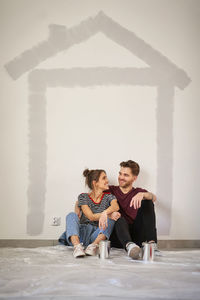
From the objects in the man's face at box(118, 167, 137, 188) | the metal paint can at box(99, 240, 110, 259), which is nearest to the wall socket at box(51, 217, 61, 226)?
the man's face at box(118, 167, 137, 188)

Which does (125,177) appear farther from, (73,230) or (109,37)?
(109,37)

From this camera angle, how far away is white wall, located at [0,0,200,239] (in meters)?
2.85

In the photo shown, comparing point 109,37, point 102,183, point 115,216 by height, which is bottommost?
point 115,216

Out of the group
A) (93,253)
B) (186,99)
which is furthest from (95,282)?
(186,99)

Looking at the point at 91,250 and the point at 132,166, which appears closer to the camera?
the point at 91,250

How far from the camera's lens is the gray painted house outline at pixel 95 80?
2859mm

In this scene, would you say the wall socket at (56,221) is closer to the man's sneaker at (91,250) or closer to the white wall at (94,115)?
the white wall at (94,115)

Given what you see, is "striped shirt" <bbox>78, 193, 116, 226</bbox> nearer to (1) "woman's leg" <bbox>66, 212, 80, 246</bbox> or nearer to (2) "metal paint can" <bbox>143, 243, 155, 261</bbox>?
(1) "woman's leg" <bbox>66, 212, 80, 246</bbox>

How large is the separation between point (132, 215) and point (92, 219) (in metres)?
0.33

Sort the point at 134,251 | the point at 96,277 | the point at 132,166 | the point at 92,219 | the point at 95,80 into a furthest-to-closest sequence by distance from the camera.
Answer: the point at 95,80 < the point at 132,166 < the point at 92,219 < the point at 134,251 < the point at 96,277

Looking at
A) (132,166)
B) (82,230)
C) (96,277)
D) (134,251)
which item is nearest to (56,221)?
(82,230)

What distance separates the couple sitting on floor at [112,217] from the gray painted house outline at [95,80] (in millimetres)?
421

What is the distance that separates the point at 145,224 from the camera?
2.29m

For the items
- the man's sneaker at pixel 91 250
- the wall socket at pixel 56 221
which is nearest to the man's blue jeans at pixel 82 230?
the man's sneaker at pixel 91 250
